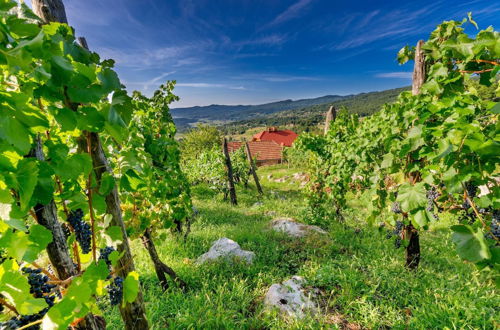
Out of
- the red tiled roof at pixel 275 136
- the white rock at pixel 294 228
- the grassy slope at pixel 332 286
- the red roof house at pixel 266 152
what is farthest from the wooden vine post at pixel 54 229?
the red tiled roof at pixel 275 136

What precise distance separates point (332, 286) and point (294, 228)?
97.5 inches

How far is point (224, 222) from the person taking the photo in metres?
6.94

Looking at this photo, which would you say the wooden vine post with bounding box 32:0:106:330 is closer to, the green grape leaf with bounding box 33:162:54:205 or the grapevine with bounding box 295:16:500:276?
the green grape leaf with bounding box 33:162:54:205

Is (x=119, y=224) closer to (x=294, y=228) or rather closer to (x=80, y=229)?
(x=80, y=229)

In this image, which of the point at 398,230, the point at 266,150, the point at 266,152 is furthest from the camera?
the point at 266,150

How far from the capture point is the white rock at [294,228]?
5492mm

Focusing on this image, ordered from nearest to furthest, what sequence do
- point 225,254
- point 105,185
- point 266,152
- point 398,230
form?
1. point 105,185
2. point 398,230
3. point 225,254
4. point 266,152

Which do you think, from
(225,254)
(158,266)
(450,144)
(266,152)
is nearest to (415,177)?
(450,144)

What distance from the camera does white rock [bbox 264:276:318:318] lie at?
2.85m

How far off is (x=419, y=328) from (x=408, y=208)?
4.72 feet

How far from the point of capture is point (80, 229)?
1.43 m

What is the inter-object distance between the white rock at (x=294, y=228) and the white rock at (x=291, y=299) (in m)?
2.17

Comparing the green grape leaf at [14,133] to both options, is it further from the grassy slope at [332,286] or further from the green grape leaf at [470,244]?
the grassy slope at [332,286]

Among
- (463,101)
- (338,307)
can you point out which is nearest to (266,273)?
(338,307)
